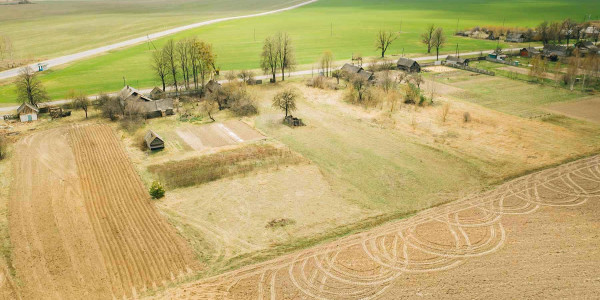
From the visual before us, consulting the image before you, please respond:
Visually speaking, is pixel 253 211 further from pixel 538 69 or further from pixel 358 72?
pixel 538 69

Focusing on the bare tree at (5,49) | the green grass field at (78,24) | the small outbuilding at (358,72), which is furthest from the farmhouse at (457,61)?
the bare tree at (5,49)

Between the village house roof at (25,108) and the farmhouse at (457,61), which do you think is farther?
the farmhouse at (457,61)

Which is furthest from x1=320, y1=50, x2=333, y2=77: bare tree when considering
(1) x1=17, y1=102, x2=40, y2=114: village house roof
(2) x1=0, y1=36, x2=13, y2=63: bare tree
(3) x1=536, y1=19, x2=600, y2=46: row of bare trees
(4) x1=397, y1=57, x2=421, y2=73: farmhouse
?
(2) x1=0, y1=36, x2=13, y2=63: bare tree

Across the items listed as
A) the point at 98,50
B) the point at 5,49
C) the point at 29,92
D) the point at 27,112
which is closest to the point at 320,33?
the point at 98,50

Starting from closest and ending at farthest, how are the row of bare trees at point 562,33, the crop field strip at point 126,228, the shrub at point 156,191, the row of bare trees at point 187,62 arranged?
the crop field strip at point 126,228, the shrub at point 156,191, the row of bare trees at point 187,62, the row of bare trees at point 562,33

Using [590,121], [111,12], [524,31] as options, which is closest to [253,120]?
[590,121]

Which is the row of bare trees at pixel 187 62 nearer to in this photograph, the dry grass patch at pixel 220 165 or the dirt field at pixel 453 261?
the dry grass patch at pixel 220 165

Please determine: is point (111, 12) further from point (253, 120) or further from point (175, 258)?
point (175, 258)
